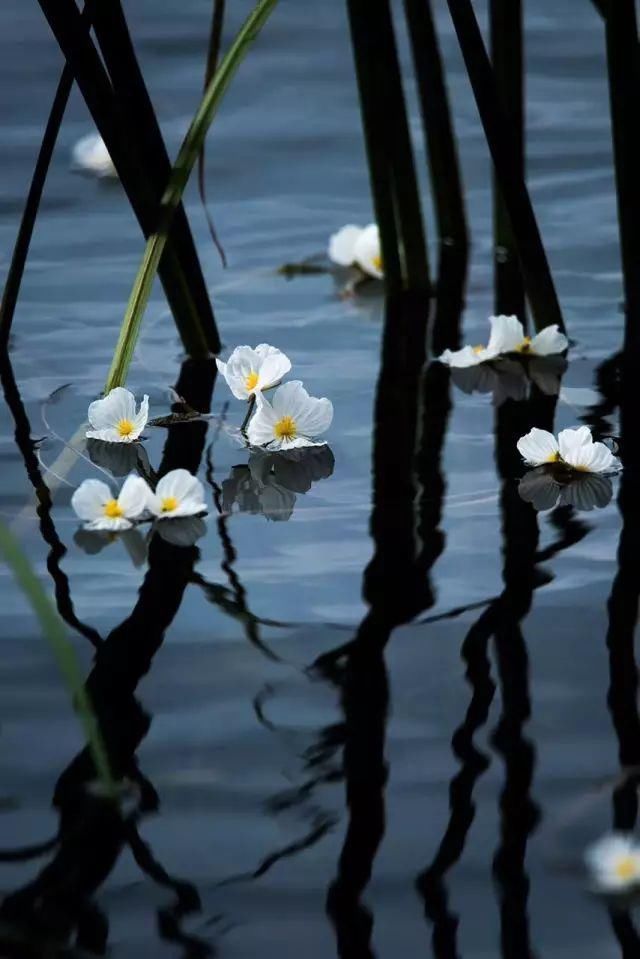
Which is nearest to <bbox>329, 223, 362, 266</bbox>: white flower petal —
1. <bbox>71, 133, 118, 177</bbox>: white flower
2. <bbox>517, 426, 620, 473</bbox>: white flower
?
<bbox>71, 133, 118, 177</bbox>: white flower

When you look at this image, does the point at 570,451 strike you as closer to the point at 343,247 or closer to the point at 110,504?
the point at 110,504

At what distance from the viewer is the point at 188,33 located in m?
1.96

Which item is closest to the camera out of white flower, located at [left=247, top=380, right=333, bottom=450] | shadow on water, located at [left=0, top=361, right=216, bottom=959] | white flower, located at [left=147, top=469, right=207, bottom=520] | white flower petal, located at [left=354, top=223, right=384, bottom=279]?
shadow on water, located at [left=0, top=361, right=216, bottom=959]

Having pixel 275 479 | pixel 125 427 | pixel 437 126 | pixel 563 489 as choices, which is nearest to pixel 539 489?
pixel 563 489

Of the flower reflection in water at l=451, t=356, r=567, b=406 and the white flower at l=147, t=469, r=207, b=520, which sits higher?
the white flower at l=147, t=469, r=207, b=520

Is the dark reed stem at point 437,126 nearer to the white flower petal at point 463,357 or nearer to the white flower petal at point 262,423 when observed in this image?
the white flower petal at point 463,357

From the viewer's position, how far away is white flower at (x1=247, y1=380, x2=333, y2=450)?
1.00 meters

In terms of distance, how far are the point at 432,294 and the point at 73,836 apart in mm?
803

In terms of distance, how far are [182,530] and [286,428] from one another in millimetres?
140

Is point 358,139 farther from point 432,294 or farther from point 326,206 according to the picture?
point 432,294

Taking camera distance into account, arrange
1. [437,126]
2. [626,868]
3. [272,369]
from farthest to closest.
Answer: [437,126] → [272,369] → [626,868]

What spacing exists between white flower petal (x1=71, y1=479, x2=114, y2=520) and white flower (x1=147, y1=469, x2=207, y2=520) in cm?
3

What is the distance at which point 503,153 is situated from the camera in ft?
3.43

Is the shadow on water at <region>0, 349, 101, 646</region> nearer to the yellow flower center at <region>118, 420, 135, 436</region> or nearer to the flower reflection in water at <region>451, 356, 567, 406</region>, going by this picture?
the yellow flower center at <region>118, 420, 135, 436</region>
